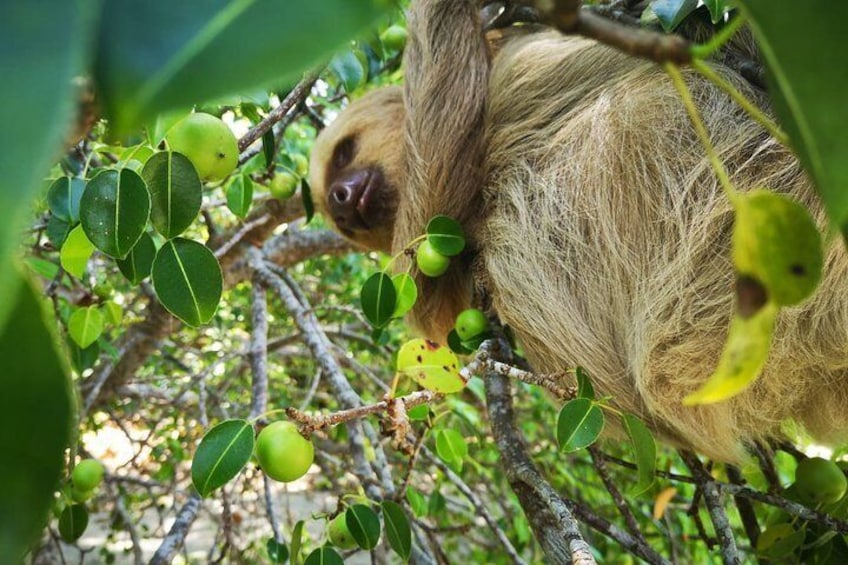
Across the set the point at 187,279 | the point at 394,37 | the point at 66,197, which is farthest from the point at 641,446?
the point at 394,37

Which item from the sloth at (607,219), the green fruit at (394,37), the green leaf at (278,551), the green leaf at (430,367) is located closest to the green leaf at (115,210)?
the green leaf at (430,367)

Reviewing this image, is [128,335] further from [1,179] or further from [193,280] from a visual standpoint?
[1,179]

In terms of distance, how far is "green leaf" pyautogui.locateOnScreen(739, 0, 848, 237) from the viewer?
1.10 ft

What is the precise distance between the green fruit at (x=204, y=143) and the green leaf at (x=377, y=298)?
425 mm

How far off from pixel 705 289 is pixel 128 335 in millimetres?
2428

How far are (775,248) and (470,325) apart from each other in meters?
1.31

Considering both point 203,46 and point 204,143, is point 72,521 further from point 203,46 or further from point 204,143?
point 203,46

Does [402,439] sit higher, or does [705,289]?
[402,439]

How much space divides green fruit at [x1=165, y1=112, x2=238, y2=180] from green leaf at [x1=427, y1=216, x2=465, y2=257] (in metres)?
0.63

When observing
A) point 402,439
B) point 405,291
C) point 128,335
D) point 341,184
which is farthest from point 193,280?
point 128,335

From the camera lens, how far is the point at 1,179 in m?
0.25

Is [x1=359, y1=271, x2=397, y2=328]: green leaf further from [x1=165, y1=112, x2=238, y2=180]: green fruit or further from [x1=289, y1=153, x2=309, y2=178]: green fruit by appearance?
[x1=289, y1=153, x2=309, y2=178]: green fruit

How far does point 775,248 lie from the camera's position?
385mm

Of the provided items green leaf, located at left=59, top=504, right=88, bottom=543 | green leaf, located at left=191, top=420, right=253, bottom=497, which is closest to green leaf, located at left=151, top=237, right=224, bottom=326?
green leaf, located at left=191, top=420, right=253, bottom=497
